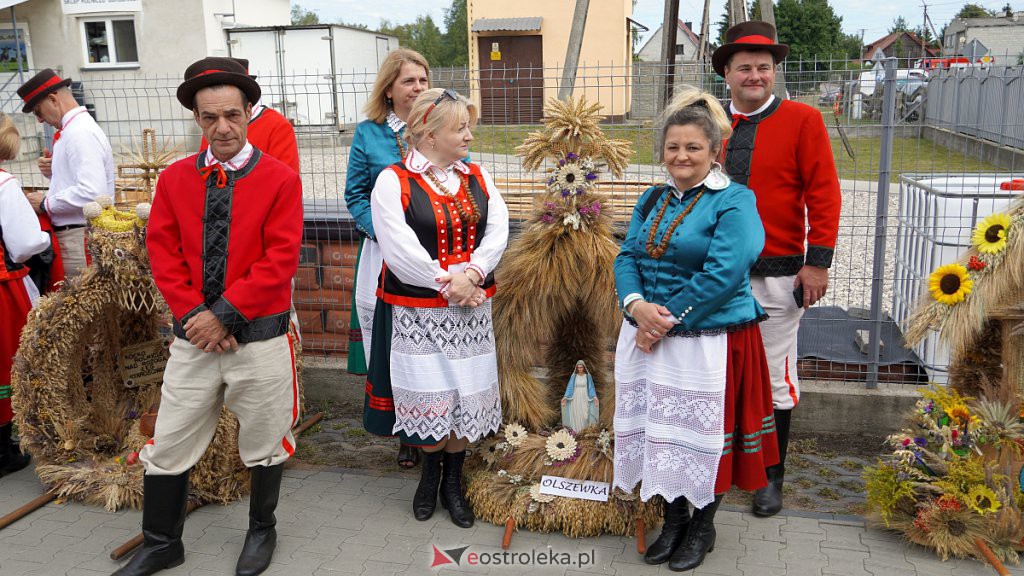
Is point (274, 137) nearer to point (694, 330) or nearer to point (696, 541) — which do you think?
point (694, 330)

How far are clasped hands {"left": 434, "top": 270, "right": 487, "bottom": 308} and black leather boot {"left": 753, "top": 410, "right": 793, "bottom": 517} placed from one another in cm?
153

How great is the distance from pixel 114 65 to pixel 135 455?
17.7 m

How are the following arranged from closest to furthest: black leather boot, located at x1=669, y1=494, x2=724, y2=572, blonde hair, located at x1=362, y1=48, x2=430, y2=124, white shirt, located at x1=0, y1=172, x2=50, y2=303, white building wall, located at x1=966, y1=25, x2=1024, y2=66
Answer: black leather boot, located at x1=669, y1=494, x2=724, y2=572 < blonde hair, located at x1=362, y1=48, x2=430, y2=124 < white shirt, located at x1=0, y1=172, x2=50, y2=303 < white building wall, located at x1=966, y1=25, x2=1024, y2=66

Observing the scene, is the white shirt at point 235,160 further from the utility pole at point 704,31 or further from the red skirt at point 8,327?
the utility pole at point 704,31

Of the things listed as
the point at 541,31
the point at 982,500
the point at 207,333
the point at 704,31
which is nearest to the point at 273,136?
the point at 207,333

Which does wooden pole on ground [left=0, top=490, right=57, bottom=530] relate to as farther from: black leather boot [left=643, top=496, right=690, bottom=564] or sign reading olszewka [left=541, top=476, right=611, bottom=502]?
black leather boot [left=643, top=496, right=690, bottom=564]

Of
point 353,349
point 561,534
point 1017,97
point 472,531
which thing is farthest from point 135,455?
point 1017,97

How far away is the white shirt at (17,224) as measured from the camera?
14.1ft

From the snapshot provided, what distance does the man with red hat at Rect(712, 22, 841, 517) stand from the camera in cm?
367

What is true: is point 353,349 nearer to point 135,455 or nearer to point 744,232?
point 135,455

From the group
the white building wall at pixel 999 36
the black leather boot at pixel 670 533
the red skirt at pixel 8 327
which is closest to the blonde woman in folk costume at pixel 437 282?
the black leather boot at pixel 670 533

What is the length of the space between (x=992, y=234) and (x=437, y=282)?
2.38 meters

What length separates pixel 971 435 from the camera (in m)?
3.54

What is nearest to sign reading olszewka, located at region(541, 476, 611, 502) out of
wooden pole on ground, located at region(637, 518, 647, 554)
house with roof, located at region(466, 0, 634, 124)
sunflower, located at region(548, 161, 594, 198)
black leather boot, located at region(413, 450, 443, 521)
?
wooden pole on ground, located at region(637, 518, 647, 554)
